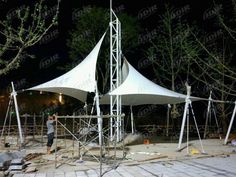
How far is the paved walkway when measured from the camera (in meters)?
9.20

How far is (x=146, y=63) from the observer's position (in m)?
27.2

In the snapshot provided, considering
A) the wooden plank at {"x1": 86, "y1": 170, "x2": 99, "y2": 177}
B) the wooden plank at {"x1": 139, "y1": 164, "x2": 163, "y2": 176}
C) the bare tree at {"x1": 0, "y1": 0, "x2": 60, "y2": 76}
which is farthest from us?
the bare tree at {"x1": 0, "y1": 0, "x2": 60, "y2": 76}

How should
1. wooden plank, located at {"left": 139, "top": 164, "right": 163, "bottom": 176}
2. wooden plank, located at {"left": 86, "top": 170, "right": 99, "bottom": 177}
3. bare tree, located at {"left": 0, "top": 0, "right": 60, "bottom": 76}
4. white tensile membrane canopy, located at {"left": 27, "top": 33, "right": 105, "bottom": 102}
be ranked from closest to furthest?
wooden plank, located at {"left": 86, "top": 170, "right": 99, "bottom": 177} < wooden plank, located at {"left": 139, "top": 164, "right": 163, "bottom": 176} < bare tree, located at {"left": 0, "top": 0, "right": 60, "bottom": 76} < white tensile membrane canopy, located at {"left": 27, "top": 33, "right": 105, "bottom": 102}

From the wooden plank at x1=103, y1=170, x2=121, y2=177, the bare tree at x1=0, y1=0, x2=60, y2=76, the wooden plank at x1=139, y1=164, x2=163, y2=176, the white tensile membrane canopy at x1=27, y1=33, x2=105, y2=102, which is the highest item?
the bare tree at x1=0, y1=0, x2=60, y2=76

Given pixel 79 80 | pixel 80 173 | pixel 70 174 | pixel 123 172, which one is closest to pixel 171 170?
pixel 123 172

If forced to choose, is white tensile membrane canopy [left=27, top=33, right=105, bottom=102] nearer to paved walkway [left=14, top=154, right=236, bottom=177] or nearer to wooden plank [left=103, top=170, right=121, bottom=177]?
paved walkway [left=14, top=154, right=236, bottom=177]

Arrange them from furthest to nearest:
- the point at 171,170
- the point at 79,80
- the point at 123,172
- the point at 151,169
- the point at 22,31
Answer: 1. the point at 79,80
2. the point at 22,31
3. the point at 151,169
4. the point at 171,170
5. the point at 123,172

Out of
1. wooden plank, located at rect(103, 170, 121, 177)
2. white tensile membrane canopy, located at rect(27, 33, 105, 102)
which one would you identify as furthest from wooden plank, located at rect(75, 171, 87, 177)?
white tensile membrane canopy, located at rect(27, 33, 105, 102)

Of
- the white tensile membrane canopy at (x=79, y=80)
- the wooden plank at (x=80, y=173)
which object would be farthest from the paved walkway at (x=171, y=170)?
the white tensile membrane canopy at (x=79, y=80)

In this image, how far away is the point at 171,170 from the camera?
32.0ft

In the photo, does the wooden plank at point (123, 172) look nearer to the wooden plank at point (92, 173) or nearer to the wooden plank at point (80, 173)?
the wooden plank at point (92, 173)

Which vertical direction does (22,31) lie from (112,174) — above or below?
above

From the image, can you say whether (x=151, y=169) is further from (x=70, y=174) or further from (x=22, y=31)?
(x=22, y=31)

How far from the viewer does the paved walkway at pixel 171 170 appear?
920 centimetres
